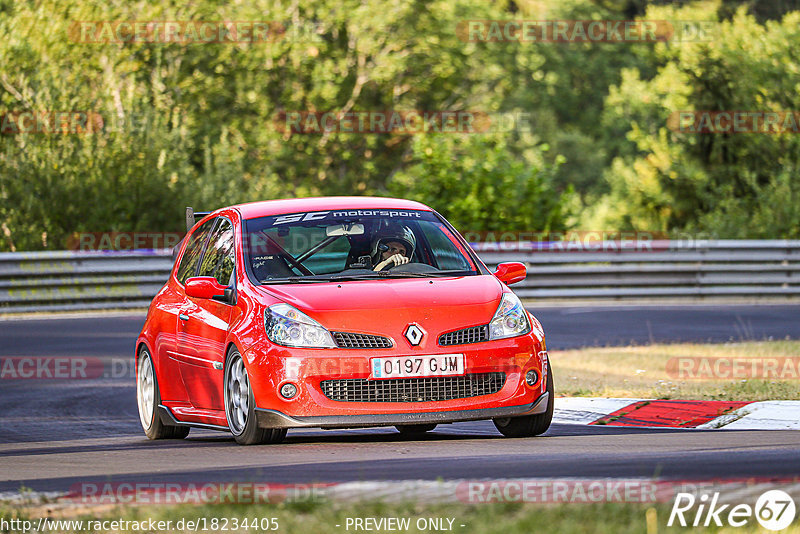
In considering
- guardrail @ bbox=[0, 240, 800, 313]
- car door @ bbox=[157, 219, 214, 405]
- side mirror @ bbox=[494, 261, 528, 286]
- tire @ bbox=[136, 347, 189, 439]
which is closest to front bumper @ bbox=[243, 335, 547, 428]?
side mirror @ bbox=[494, 261, 528, 286]

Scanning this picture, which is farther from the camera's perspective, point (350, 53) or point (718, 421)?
point (350, 53)

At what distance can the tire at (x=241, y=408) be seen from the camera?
911cm

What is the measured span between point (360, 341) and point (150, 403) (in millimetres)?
2723

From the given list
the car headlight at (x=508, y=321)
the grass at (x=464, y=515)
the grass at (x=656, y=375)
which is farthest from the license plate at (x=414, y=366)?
the grass at (x=656, y=375)

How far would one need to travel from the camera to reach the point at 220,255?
34.1ft

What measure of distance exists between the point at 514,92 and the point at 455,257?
46.7 meters

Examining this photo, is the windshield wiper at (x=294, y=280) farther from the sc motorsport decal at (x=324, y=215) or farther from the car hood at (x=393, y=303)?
the sc motorsport decal at (x=324, y=215)

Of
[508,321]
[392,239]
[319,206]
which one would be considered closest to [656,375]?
[392,239]

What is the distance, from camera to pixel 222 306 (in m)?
9.70

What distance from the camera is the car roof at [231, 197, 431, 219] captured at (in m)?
10.4

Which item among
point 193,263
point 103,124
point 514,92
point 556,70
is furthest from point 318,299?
point 556,70

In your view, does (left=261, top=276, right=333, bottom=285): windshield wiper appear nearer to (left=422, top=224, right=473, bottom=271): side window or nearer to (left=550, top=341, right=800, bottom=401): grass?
(left=422, top=224, right=473, bottom=271): side window

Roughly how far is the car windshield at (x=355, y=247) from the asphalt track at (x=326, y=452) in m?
1.11

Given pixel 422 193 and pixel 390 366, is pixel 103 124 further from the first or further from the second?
pixel 390 366
